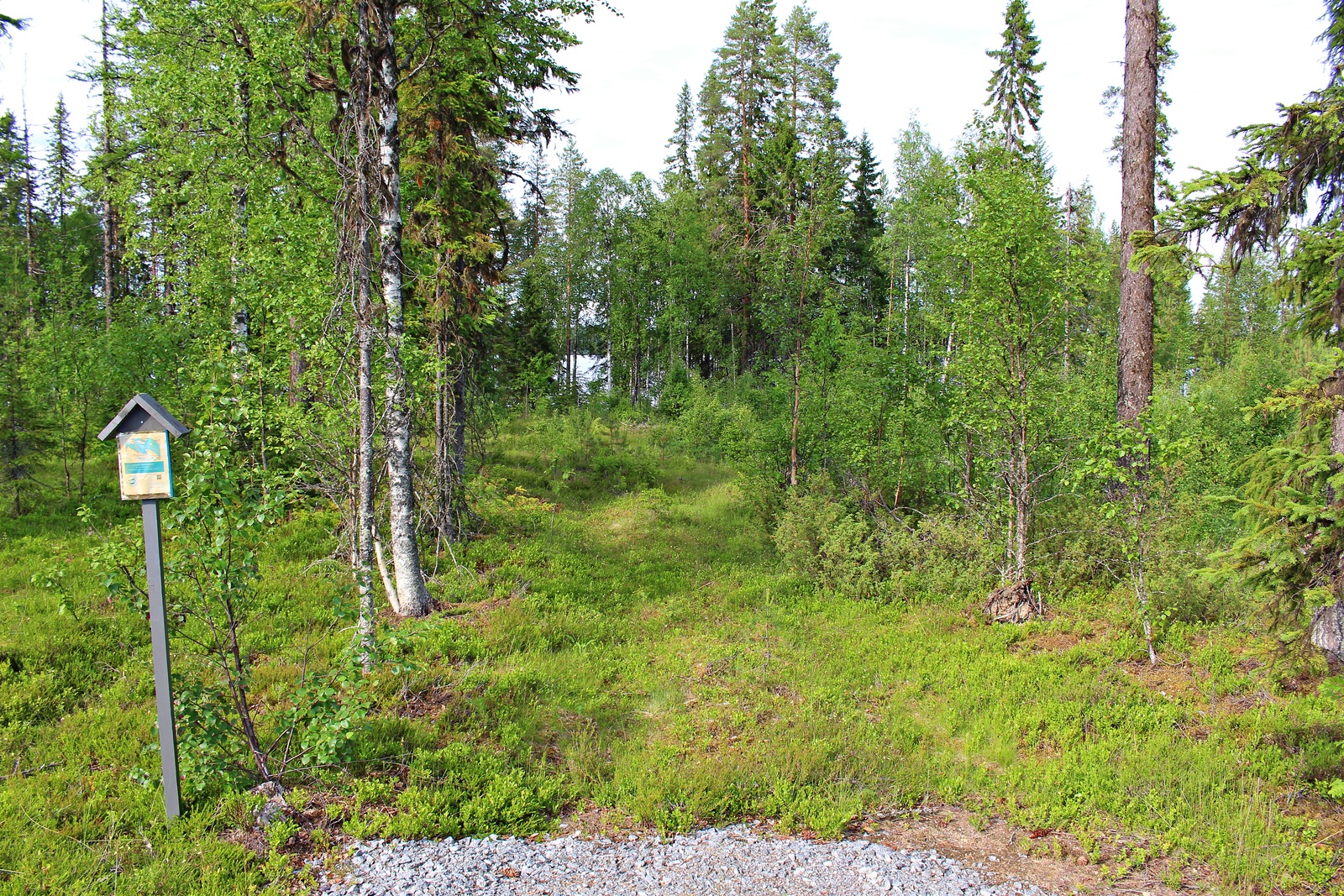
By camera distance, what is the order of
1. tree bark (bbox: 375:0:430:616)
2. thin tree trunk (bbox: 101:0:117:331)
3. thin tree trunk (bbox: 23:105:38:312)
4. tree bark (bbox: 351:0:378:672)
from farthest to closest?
thin tree trunk (bbox: 23:105:38:312), thin tree trunk (bbox: 101:0:117:331), tree bark (bbox: 375:0:430:616), tree bark (bbox: 351:0:378:672)

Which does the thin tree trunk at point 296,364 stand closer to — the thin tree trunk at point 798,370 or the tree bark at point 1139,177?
the thin tree trunk at point 798,370

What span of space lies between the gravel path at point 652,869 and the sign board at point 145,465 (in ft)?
8.68

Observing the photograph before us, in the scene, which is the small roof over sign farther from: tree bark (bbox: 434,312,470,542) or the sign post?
tree bark (bbox: 434,312,470,542)

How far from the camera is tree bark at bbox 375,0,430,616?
319 inches

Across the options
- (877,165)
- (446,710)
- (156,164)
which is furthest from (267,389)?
(877,165)

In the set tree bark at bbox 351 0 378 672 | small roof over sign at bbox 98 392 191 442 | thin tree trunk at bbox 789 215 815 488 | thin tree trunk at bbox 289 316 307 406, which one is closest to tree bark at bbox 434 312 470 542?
tree bark at bbox 351 0 378 672

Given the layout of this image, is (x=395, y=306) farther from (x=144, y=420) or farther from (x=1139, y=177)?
(x=1139, y=177)

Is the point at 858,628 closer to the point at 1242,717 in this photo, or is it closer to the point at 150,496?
the point at 1242,717

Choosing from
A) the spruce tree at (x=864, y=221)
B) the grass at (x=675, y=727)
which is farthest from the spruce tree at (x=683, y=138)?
the grass at (x=675, y=727)

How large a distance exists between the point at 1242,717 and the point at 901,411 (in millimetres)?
6752

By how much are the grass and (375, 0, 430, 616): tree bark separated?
557mm

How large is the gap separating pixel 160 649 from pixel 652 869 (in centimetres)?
345

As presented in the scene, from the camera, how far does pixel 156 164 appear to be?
38.8ft

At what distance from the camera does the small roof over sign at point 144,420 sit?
428cm
